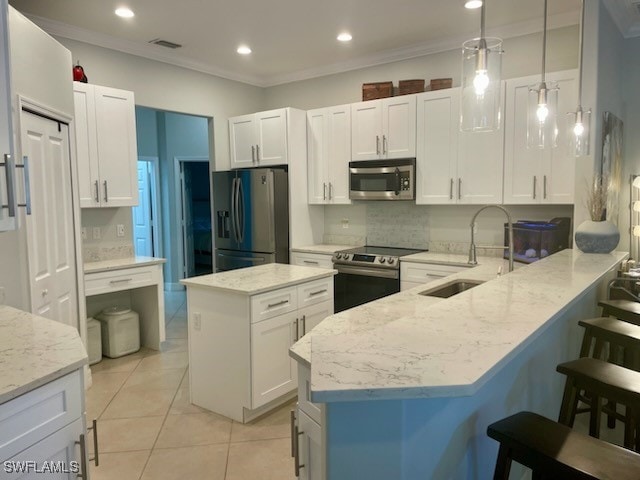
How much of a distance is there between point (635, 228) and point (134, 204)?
14.5ft

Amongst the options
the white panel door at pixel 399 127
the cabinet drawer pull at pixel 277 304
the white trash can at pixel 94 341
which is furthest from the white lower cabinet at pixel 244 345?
the white panel door at pixel 399 127

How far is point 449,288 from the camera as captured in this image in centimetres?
287

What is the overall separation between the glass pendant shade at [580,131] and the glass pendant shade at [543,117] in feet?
0.48

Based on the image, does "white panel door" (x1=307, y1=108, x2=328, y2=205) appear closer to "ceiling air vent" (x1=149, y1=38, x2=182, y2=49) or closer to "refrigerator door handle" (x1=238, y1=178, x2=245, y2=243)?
"refrigerator door handle" (x1=238, y1=178, x2=245, y2=243)

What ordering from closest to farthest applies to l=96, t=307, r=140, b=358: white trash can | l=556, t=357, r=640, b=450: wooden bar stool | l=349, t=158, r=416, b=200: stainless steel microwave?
l=556, t=357, r=640, b=450: wooden bar stool → l=96, t=307, r=140, b=358: white trash can → l=349, t=158, r=416, b=200: stainless steel microwave

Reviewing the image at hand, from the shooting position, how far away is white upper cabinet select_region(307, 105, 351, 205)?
16.3 feet

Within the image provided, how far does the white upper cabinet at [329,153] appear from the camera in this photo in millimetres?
4957

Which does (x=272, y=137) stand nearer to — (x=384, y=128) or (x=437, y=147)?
(x=384, y=128)

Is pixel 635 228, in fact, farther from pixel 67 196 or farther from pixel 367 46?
pixel 67 196

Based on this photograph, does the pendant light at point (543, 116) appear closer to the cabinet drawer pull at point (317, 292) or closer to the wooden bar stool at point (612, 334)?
the wooden bar stool at point (612, 334)

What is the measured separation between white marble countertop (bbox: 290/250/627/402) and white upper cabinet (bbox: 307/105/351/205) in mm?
2825

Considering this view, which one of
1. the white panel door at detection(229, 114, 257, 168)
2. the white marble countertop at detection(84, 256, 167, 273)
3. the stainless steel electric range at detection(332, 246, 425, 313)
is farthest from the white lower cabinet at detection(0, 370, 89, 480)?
the white panel door at detection(229, 114, 257, 168)

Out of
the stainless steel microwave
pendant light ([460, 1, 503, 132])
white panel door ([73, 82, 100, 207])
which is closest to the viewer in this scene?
pendant light ([460, 1, 503, 132])

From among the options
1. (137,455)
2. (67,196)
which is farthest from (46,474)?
(67,196)
